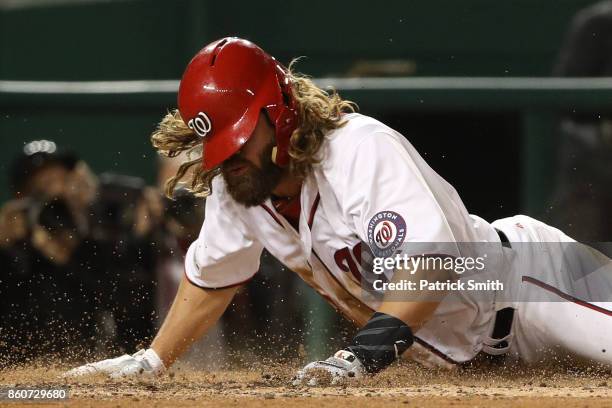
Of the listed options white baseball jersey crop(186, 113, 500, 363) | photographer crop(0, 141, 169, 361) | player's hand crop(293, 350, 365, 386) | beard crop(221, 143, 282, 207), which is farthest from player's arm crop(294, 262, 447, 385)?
photographer crop(0, 141, 169, 361)

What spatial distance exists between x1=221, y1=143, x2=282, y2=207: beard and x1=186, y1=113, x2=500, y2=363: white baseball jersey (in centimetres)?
10

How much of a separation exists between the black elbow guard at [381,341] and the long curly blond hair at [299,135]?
49 centimetres

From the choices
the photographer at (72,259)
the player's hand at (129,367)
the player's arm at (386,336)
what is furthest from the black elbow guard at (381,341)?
the photographer at (72,259)

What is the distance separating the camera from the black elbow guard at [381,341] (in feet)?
9.27

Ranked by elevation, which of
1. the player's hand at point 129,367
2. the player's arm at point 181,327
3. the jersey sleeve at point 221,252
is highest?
the jersey sleeve at point 221,252

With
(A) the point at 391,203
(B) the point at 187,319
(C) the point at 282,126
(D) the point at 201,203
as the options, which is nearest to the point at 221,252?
(B) the point at 187,319

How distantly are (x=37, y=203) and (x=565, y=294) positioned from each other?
2230 millimetres

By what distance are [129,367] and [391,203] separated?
95cm

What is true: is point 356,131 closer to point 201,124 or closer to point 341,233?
point 341,233

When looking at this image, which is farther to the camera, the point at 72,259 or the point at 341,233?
the point at 72,259

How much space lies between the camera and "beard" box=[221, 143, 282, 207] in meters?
3.13

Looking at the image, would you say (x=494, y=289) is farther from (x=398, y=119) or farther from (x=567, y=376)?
(x=398, y=119)

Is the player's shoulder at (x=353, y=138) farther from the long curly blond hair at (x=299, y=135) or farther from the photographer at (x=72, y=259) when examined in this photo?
the photographer at (x=72, y=259)

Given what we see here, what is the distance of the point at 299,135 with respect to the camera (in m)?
3.09
